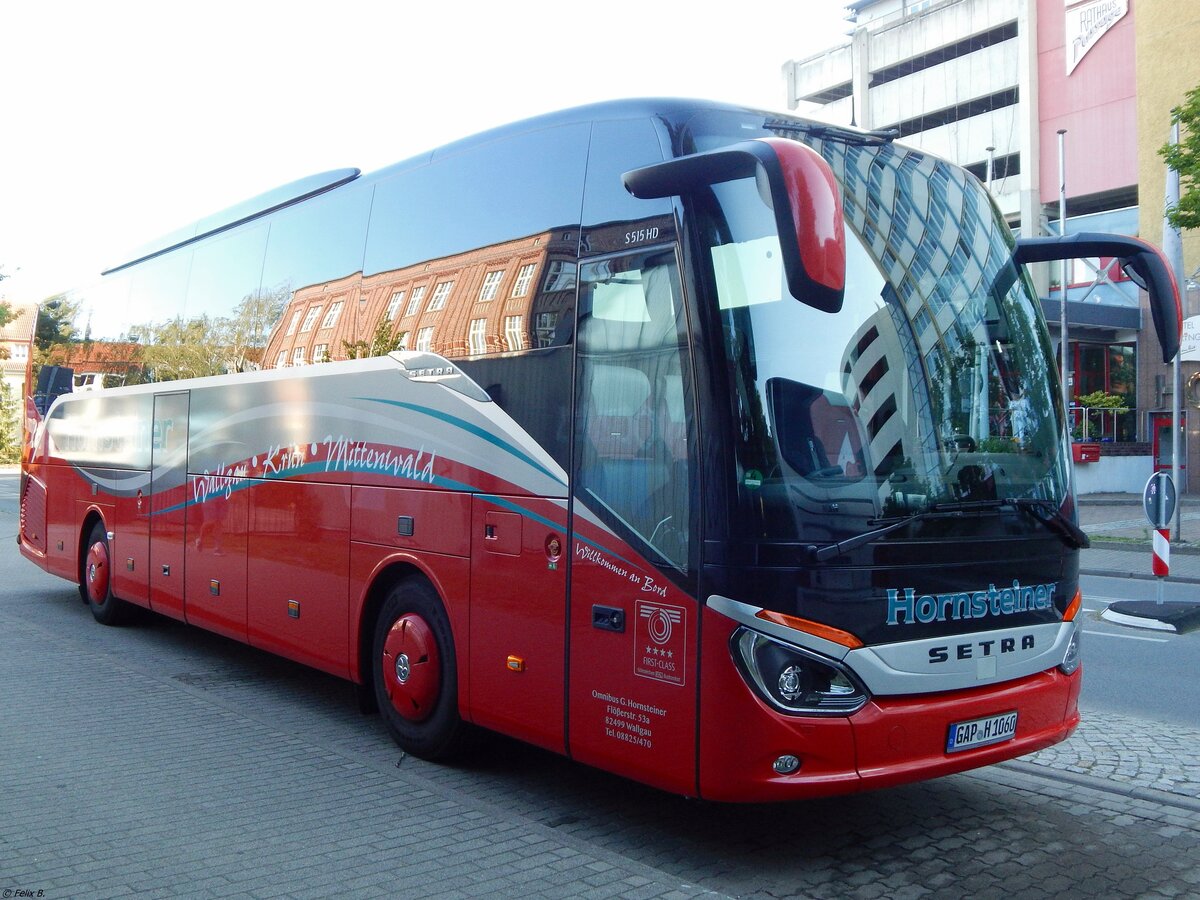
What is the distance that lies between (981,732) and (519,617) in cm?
220

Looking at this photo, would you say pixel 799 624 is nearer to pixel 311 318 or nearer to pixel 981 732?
pixel 981 732

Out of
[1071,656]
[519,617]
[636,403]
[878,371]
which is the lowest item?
[1071,656]

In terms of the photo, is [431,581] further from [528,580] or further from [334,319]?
[334,319]

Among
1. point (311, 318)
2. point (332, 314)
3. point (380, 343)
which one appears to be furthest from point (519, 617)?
point (311, 318)

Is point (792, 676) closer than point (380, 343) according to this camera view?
Yes

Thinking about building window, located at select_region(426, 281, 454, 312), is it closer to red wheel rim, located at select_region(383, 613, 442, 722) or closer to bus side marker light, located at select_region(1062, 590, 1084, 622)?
red wheel rim, located at select_region(383, 613, 442, 722)

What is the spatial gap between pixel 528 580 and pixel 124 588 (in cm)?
679

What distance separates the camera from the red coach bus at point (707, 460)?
4.72 meters

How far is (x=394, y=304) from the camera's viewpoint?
23.4 ft

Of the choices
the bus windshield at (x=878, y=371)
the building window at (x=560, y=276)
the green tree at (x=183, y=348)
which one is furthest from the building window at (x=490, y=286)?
the green tree at (x=183, y=348)

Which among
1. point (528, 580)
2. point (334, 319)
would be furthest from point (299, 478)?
point (528, 580)

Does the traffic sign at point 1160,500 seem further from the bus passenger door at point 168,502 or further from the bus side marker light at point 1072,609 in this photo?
the bus passenger door at point 168,502

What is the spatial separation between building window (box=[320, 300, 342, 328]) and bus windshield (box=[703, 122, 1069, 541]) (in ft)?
11.6

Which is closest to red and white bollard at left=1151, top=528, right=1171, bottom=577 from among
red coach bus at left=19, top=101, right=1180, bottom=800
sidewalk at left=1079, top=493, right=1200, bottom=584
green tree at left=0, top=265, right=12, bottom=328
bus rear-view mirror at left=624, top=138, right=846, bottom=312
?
sidewalk at left=1079, top=493, right=1200, bottom=584
